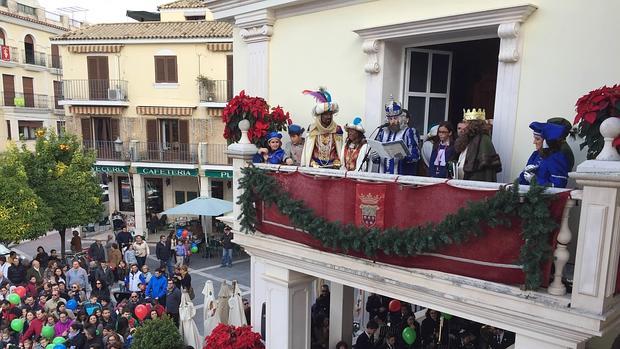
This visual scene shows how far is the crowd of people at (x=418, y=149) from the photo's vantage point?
15.5 feet

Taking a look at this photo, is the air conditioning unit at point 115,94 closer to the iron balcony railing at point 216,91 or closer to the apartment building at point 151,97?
the apartment building at point 151,97

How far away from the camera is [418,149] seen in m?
6.07

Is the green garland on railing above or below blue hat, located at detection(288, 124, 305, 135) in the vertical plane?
below

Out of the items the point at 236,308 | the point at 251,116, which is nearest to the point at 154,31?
the point at 236,308

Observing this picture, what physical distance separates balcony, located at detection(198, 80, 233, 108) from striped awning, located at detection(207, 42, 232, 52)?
1.51 m

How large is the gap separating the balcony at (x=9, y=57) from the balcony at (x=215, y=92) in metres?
13.5

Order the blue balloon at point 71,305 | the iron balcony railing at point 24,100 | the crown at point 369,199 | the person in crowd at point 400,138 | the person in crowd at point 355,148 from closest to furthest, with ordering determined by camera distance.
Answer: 1. the crown at point 369,199
2. the person in crowd at point 400,138
3. the person in crowd at point 355,148
4. the blue balloon at point 71,305
5. the iron balcony railing at point 24,100

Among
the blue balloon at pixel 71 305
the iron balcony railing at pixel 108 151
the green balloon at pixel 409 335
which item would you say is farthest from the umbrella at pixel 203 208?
the green balloon at pixel 409 335

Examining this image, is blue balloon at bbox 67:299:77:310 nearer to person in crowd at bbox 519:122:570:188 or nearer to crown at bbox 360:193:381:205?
crown at bbox 360:193:381:205

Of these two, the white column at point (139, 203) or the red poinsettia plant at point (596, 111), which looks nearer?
the red poinsettia plant at point (596, 111)

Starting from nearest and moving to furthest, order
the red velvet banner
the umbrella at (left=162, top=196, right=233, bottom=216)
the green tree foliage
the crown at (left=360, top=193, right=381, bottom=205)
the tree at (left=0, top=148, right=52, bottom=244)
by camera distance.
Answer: the red velvet banner < the crown at (left=360, top=193, right=381, bottom=205) < the green tree foliage < the tree at (left=0, top=148, right=52, bottom=244) < the umbrella at (left=162, top=196, right=233, bottom=216)

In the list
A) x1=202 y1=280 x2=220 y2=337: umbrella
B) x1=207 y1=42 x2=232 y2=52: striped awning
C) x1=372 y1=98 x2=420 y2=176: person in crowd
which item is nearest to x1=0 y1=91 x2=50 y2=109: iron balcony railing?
x1=207 y1=42 x2=232 y2=52: striped awning

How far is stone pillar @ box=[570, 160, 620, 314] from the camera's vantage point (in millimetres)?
3758

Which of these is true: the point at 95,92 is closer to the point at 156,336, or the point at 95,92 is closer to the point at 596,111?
the point at 156,336
